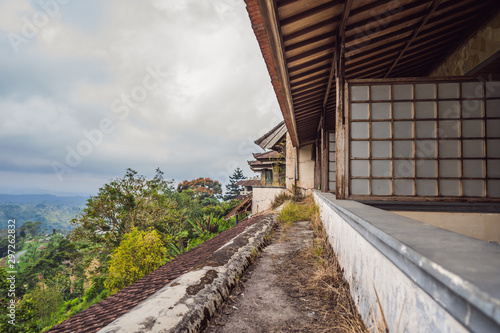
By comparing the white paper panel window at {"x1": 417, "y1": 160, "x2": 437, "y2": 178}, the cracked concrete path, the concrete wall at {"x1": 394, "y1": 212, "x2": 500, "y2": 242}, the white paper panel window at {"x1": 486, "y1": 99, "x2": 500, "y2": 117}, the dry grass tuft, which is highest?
the white paper panel window at {"x1": 486, "y1": 99, "x2": 500, "y2": 117}

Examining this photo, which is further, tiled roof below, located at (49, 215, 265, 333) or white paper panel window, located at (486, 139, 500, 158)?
white paper panel window, located at (486, 139, 500, 158)

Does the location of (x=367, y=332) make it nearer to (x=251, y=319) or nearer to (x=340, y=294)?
(x=340, y=294)

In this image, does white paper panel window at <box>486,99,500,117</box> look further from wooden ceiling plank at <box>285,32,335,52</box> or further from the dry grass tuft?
the dry grass tuft

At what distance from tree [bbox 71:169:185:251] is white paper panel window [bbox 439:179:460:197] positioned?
10.00 meters

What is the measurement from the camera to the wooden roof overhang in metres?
2.55

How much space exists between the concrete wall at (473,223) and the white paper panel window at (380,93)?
5.91 feet

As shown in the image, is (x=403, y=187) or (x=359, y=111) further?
(x=359, y=111)

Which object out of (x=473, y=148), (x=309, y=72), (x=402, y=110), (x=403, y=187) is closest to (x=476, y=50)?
(x=402, y=110)

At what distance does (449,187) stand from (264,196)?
8.76 metres

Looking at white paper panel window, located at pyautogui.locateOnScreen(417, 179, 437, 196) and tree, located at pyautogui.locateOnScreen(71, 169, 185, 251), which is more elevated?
white paper panel window, located at pyautogui.locateOnScreen(417, 179, 437, 196)

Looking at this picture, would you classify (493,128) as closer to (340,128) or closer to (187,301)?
(340,128)

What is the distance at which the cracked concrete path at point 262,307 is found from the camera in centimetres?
177

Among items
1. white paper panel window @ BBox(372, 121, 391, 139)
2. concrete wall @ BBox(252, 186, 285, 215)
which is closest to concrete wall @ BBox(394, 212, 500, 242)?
white paper panel window @ BBox(372, 121, 391, 139)

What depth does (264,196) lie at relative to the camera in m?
12.0
